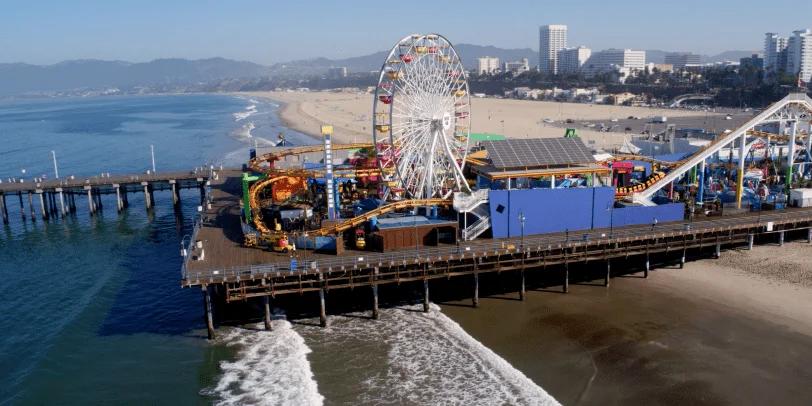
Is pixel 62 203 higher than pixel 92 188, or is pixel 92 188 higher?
pixel 92 188

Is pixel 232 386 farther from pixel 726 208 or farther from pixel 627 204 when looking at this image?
pixel 726 208

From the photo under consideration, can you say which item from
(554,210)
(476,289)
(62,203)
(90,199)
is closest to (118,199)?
(90,199)

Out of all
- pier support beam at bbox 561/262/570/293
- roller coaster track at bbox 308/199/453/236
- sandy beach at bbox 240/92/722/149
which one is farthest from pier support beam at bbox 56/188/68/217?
pier support beam at bbox 561/262/570/293

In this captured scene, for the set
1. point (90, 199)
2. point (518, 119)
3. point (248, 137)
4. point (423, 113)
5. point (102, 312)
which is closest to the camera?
point (102, 312)

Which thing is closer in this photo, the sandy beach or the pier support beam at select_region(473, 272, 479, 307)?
the pier support beam at select_region(473, 272, 479, 307)

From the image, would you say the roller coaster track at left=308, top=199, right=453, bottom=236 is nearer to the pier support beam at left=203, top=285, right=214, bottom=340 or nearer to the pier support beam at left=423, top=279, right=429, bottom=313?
the pier support beam at left=423, top=279, right=429, bottom=313

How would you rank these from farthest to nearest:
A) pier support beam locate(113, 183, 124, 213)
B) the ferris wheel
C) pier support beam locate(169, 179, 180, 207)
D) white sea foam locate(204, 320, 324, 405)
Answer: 1. pier support beam locate(113, 183, 124, 213)
2. pier support beam locate(169, 179, 180, 207)
3. the ferris wheel
4. white sea foam locate(204, 320, 324, 405)

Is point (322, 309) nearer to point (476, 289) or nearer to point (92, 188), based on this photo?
point (476, 289)
